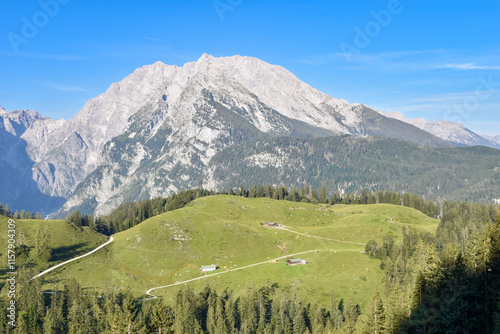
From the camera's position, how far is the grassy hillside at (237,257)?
140 meters

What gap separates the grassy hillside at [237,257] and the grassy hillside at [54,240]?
28.5ft

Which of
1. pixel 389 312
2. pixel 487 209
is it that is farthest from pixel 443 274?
pixel 487 209

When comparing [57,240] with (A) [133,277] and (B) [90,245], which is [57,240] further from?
(A) [133,277]

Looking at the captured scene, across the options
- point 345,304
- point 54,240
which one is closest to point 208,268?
point 345,304

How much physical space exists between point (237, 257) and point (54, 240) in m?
83.9

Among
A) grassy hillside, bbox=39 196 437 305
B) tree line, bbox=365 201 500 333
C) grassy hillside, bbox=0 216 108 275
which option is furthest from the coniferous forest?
grassy hillside, bbox=0 216 108 275

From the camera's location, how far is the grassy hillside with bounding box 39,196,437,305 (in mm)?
139875

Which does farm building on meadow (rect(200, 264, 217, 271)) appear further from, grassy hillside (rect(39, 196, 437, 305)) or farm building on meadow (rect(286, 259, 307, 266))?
farm building on meadow (rect(286, 259, 307, 266))

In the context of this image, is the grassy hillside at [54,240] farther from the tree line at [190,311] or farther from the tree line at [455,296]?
the tree line at [455,296]

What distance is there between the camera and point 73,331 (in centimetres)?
9488

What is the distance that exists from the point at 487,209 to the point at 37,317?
21070 centimetres

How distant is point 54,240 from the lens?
161625 millimetres

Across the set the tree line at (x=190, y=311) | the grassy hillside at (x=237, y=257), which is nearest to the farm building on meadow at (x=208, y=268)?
the grassy hillside at (x=237, y=257)

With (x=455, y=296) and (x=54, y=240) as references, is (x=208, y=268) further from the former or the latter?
(x=455, y=296)
